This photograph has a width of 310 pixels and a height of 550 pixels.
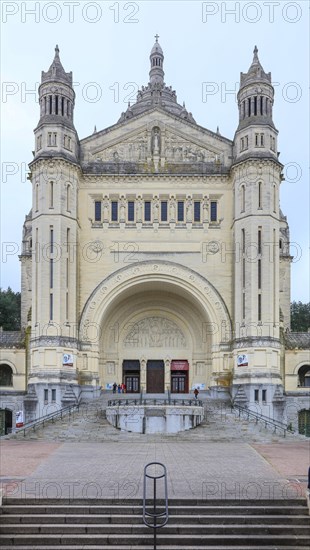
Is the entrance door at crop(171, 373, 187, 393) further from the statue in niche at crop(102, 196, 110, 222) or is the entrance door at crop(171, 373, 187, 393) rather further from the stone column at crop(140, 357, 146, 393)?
the statue in niche at crop(102, 196, 110, 222)

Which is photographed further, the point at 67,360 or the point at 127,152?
the point at 127,152

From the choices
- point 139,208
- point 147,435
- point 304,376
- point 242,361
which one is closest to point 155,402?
point 147,435

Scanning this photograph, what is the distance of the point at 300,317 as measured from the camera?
86188 mm

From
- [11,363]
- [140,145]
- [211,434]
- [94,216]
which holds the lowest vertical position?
[211,434]

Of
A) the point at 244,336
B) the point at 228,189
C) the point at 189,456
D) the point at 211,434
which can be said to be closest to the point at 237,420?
the point at 211,434

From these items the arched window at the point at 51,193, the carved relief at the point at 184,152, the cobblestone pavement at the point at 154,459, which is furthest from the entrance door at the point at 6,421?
the carved relief at the point at 184,152

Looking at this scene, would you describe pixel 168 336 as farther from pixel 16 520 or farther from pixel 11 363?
pixel 16 520

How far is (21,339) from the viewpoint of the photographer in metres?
49.4

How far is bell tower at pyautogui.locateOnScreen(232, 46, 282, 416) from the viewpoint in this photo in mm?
43000

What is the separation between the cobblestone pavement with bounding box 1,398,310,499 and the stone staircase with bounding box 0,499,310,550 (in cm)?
53

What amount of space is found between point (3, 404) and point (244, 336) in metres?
17.2

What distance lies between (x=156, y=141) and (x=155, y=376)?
16805mm

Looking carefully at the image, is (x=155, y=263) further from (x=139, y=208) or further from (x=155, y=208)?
(x=139, y=208)

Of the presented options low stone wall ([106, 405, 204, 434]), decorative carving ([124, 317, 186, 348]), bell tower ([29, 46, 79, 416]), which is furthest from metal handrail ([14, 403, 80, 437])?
decorative carving ([124, 317, 186, 348])
